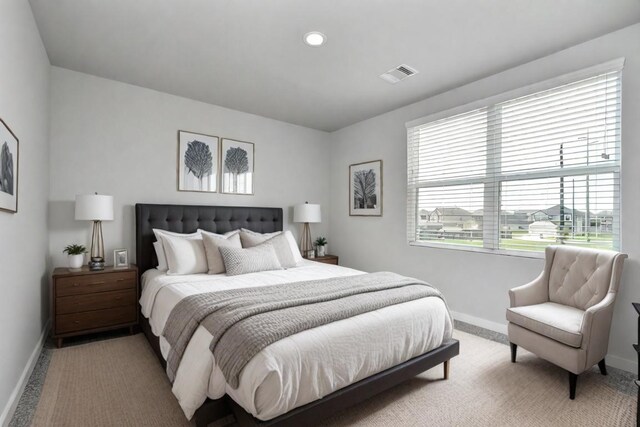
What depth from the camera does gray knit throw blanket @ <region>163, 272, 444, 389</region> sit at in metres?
1.59

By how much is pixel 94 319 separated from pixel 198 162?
2006 mm

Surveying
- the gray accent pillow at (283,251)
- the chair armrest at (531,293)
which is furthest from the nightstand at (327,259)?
the chair armrest at (531,293)

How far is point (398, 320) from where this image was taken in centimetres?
205

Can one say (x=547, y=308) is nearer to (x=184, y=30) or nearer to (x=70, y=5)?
(x=184, y=30)

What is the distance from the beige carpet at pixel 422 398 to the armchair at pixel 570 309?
18cm

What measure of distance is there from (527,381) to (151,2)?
12.4 ft

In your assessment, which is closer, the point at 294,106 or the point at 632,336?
the point at 632,336

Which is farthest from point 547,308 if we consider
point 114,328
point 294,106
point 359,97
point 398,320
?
point 114,328

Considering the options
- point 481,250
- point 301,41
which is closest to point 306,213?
point 481,250

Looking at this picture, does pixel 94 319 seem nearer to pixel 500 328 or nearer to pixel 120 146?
pixel 120 146

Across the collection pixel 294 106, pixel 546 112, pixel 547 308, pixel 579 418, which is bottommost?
pixel 579 418

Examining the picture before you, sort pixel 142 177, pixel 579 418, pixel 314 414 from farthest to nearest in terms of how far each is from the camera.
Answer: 1. pixel 142 177
2. pixel 579 418
3. pixel 314 414

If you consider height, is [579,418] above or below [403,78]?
below

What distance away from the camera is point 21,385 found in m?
2.12
